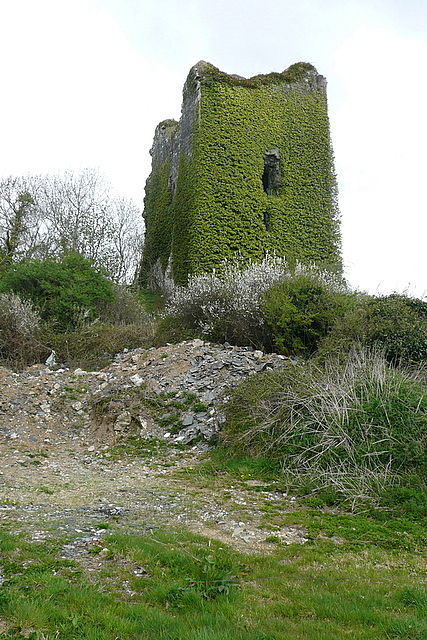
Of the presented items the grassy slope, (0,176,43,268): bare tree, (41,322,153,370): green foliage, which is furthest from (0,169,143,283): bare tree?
the grassy slope

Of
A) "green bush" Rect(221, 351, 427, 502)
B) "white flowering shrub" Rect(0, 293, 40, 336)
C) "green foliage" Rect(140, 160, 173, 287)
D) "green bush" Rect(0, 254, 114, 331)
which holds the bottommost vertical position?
"green bush" Rect(221, 351, 427, 502)

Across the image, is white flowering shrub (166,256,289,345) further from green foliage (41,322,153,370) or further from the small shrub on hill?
the small shrub on hill

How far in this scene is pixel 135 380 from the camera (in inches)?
412

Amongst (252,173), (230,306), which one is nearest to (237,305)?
(230,306)

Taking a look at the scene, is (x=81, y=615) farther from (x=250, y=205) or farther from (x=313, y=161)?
(x=313, y=161)

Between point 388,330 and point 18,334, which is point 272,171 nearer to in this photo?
point 18,334

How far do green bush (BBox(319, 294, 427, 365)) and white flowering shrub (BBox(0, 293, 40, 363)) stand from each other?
850 centimetres

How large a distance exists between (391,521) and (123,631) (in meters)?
3.23

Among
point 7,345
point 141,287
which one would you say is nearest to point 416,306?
point 7,345

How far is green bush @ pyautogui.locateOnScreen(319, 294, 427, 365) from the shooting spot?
30.9ft

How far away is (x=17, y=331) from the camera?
1427cm

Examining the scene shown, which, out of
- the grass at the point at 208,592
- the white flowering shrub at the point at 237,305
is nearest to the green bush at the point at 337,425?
the grass at the point at 208,592

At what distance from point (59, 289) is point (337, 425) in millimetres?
12207

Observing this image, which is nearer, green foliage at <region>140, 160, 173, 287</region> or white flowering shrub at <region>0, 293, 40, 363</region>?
white flowering shrub at <region>0, 293, 40, 363</region>
